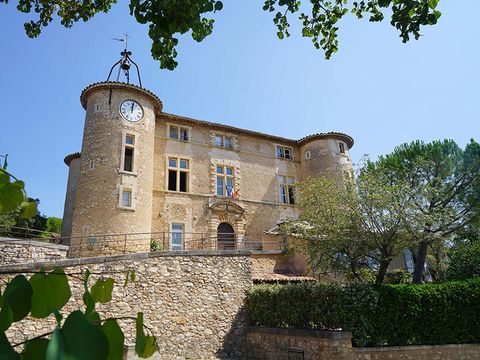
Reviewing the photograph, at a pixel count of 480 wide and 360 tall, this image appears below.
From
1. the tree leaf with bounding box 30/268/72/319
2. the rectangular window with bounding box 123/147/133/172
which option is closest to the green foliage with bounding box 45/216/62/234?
the rectangular window with bounding box 123/147/133/172

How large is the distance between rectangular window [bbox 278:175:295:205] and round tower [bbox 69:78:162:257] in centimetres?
898

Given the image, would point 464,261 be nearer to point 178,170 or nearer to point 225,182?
point 225,182

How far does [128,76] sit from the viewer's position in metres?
19.5

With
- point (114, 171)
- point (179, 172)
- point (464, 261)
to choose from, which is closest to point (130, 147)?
point (114, 171)

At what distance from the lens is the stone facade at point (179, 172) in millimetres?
16203

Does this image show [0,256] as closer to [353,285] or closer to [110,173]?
[110,173]

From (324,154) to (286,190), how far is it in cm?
349

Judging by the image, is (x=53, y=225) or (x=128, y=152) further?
(x=53, y=225)

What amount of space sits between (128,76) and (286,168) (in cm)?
1152

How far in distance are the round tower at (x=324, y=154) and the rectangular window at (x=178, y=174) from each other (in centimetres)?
829

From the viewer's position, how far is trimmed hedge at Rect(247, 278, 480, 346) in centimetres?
995

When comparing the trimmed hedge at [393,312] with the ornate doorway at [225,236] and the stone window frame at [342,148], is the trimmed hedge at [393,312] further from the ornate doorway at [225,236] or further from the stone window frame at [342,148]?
the stone window frame at [342,148]

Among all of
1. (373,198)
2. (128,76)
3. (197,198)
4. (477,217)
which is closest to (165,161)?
(197,198)

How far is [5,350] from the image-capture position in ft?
1.69
